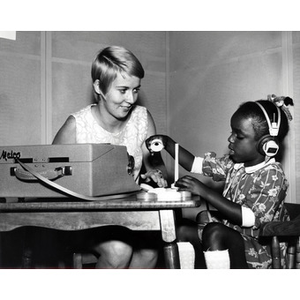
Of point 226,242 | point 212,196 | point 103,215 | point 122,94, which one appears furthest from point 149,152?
point 103,215

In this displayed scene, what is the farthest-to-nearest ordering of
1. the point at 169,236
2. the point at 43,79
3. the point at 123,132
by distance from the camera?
the point at 43,79 → the point at 123,132 → the point at 169,236

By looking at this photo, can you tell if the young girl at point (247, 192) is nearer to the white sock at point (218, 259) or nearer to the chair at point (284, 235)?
the white sock at point (218, 259)

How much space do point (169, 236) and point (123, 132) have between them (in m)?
1.00

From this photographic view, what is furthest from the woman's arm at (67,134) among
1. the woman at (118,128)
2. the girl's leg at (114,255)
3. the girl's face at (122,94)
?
the girl's leg at (114,255)

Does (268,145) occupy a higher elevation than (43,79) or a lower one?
lower

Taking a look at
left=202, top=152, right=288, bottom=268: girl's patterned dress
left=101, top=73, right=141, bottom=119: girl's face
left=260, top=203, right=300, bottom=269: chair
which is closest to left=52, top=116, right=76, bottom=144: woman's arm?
left=101, top=73, right=141, bottom=119: girl's face

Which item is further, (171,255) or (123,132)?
(123,132)

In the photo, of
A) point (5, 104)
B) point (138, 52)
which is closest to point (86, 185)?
point (5, 104)

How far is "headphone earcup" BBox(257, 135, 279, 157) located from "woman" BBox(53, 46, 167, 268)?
0.46 m

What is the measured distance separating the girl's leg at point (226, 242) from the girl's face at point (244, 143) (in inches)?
15.5

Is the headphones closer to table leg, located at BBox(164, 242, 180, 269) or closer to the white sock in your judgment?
the white sock

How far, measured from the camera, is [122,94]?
203 centimetres

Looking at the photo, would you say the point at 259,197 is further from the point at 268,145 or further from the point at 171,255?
the point at 171,255
